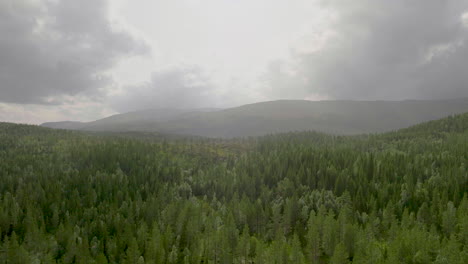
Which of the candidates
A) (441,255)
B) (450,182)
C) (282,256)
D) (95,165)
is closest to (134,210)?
(282,256)

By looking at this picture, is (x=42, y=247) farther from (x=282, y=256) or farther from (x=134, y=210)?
(x=282, y=256)

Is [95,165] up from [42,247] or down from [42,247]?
up

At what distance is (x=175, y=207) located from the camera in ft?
303

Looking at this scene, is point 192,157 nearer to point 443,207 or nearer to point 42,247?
point 42,247

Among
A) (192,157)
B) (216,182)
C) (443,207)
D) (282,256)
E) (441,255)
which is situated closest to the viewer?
(441,255)

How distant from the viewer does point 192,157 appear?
200 m

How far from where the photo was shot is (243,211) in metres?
87.9

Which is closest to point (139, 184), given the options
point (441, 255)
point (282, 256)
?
point (282, 256)

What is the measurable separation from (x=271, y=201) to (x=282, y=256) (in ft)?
170

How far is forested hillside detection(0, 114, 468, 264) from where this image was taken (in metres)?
61.1

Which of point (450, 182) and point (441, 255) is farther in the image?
point (450, 182)

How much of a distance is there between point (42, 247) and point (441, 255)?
291 feet

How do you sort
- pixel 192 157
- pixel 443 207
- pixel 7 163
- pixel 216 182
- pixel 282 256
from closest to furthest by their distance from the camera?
1. pixel 282 256
2. pixel 443 207
3. pixel 216 182
4. pixel 7 163
5. pixel 192 157

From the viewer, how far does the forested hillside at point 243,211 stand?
61125 millimetres
